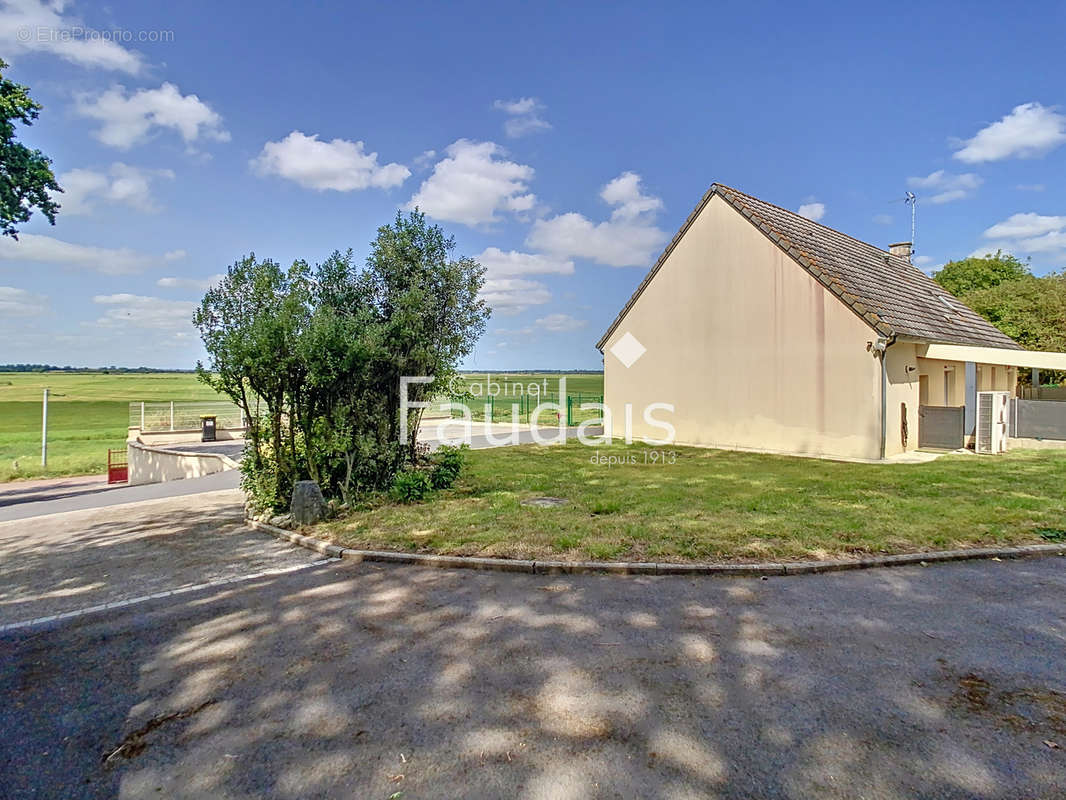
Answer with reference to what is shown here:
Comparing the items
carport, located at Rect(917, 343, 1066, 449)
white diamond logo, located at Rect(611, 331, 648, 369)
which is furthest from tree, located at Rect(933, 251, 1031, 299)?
white diamond logo, located at Rect(611, 331, 648, 369)

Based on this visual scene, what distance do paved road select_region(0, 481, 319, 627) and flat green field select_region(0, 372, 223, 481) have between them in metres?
2.34

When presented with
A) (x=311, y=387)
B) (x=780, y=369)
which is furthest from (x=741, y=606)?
(x=780, y=369)

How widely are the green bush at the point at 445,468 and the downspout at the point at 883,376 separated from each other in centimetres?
1056

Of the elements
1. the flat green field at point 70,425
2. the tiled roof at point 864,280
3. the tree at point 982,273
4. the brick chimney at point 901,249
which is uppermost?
the tree at point 982,273

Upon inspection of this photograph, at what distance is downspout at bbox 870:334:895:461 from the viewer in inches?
526

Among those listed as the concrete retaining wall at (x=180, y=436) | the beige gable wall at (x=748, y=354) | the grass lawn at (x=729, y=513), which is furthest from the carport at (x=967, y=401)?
the concrete retaining wall at (x=180, y=436)

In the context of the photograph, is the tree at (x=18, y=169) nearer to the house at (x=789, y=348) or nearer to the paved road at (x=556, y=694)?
the paved road at (x=556, y=694)

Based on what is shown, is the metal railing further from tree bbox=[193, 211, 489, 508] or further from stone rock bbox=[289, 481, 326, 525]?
stone rock bbox=[289, 481, 326, 525]

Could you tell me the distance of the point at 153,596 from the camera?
5469 millimetres

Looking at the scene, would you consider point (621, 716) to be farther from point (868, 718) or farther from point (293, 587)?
point (293, 587)

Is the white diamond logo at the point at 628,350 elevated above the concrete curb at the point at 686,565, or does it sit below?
above

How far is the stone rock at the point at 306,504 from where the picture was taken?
7.99 meters

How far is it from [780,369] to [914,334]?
337cm

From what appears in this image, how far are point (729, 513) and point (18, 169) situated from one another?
18599 millimetres
